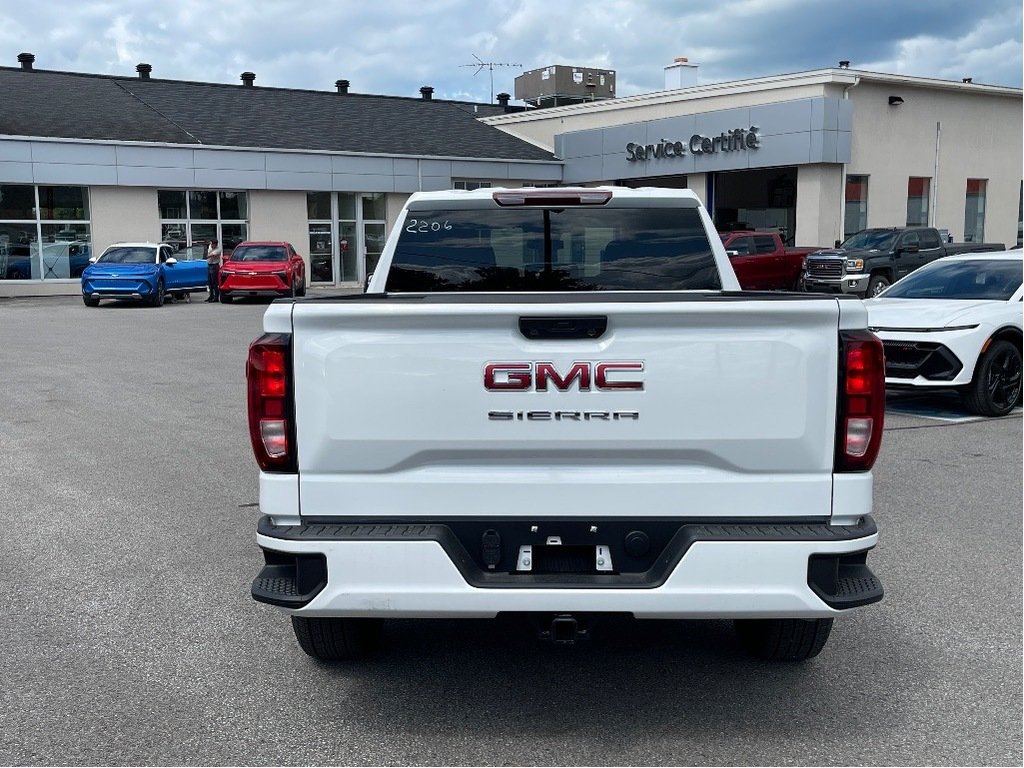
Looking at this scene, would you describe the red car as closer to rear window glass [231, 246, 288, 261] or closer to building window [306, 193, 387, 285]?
rear window glass [231, 246, 288, 261]

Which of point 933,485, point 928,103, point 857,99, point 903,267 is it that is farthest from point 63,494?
point 928,103

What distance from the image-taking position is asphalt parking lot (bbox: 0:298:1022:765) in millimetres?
3771

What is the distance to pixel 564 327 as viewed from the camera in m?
3.56

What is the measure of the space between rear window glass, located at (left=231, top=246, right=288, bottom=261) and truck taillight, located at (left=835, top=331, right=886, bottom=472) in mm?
28087

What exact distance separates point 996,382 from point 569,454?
8958mm

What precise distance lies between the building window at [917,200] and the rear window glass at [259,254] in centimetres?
2059

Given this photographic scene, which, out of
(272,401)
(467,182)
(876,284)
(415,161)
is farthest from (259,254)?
(272,401)

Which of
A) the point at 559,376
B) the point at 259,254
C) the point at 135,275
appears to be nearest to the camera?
the point at 559,376

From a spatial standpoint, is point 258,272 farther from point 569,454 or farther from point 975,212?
point 569,454

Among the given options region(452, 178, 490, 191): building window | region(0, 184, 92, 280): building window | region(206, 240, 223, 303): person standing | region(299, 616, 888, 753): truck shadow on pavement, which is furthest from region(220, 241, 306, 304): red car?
region(299, 616, 888, 753): truck shadow on pavement

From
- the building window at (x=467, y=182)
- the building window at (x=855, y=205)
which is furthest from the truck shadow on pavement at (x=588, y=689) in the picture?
the building window at (x=467, y=182)

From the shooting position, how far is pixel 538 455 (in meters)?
3.61

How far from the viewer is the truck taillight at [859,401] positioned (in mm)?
3553

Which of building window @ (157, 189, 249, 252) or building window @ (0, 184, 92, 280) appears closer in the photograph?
building window @ (0, 184, 92, 280)
